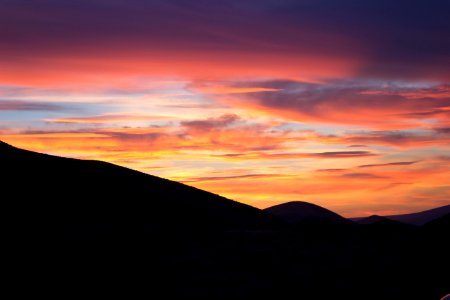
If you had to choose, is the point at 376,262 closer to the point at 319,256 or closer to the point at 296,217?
the point at 319,256

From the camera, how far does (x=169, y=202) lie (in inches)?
2486

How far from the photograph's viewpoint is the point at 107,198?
57.7 metres

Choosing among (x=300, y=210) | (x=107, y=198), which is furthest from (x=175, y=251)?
(x=300, y=210)

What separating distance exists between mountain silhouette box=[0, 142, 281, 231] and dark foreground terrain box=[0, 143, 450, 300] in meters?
0.16

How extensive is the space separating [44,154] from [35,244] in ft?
84.0

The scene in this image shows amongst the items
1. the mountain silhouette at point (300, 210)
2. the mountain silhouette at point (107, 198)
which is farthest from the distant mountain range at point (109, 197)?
the mountain silhouette at point (300, 210)

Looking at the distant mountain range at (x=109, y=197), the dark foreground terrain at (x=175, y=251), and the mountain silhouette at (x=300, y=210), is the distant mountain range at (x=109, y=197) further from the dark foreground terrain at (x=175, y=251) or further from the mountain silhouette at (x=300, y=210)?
the mountain silhouette at (x=300, y=210)

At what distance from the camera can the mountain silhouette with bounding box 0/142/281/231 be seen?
51000 millimetres

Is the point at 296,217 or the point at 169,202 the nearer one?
the point at 169,202

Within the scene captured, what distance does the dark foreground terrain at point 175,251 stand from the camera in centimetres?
3588

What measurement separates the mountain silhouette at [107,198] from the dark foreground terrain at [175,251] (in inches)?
6.4

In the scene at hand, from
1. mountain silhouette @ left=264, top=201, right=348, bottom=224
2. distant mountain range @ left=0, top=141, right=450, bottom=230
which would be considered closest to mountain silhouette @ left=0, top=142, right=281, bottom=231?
distant mountain range @ left=0, top=141, right=450, bottom=230

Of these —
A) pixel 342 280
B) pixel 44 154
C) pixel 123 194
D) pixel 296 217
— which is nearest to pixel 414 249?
pixel 342 280

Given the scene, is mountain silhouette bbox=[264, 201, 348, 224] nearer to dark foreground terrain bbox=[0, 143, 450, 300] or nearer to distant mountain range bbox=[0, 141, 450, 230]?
distant mountain range bbox=[0, 141, 450, 230]
